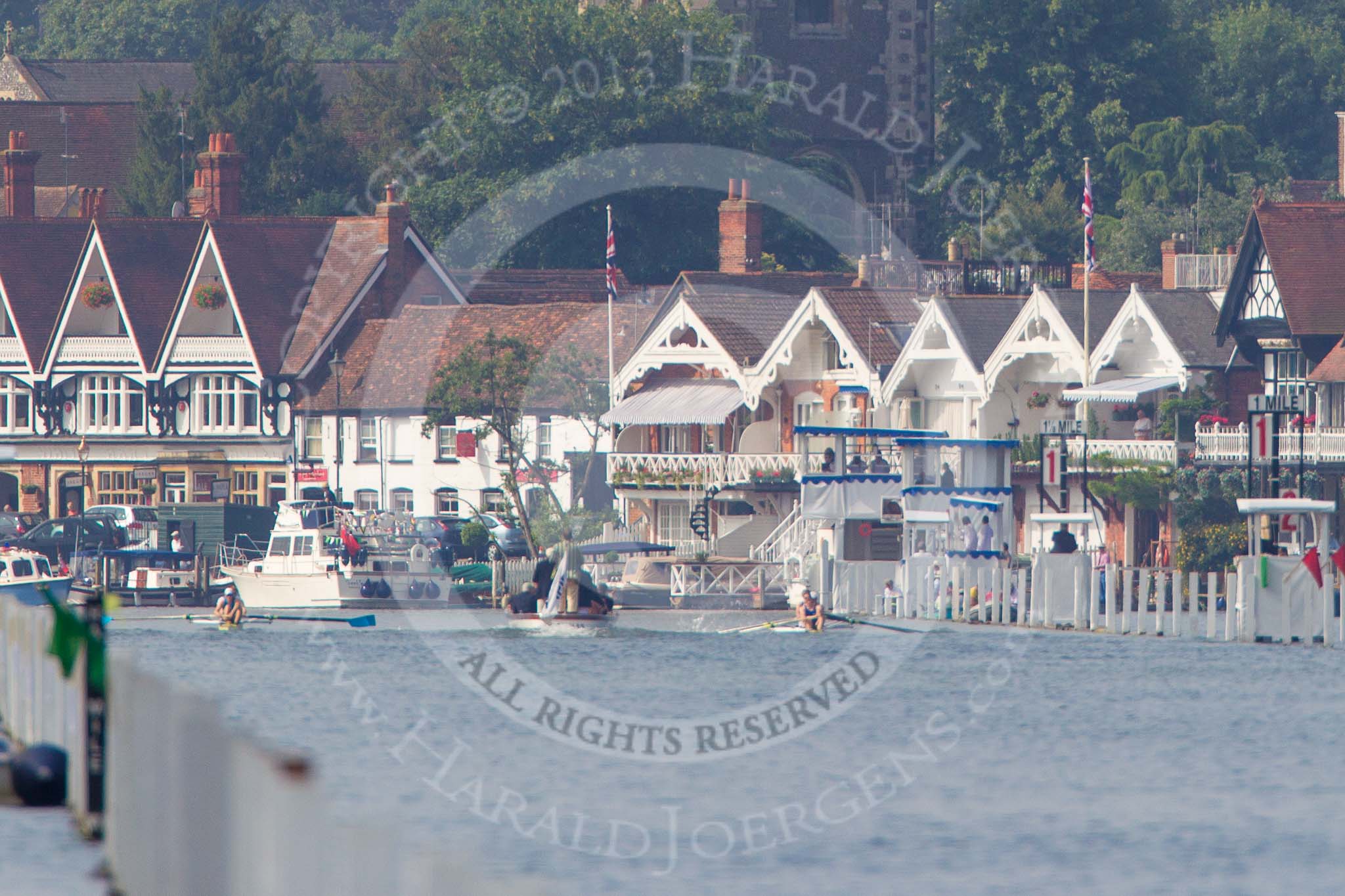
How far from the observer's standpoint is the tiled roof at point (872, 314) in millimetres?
82375

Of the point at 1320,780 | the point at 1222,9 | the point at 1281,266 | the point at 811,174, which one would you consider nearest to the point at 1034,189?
the point at 811,174

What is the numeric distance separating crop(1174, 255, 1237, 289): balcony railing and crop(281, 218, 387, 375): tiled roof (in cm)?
2817

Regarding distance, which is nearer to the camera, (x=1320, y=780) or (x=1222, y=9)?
(x=1320, y=780)

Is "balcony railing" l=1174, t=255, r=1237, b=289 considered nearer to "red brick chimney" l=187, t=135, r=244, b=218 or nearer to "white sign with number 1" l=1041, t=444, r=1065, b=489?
"white sign with number 1" l=1041, t=444, r=1065, b=489

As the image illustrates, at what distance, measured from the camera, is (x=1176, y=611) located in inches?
2309

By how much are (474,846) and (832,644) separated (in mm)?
31134

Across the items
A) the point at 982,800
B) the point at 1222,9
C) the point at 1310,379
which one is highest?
the point at 1222,9

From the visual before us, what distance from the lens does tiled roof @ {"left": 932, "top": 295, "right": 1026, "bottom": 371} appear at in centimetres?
8044

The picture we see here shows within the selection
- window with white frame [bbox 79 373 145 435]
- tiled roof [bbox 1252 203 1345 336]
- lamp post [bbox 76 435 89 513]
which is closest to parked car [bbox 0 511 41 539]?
lamp post [bbox 76 435 89 513]

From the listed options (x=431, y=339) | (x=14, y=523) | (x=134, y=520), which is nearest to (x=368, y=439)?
(x=431, y=339)

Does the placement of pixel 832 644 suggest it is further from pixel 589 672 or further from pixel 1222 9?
pixel 1222 9

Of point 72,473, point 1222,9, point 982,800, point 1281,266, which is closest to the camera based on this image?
point 982,800

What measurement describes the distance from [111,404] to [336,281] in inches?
357

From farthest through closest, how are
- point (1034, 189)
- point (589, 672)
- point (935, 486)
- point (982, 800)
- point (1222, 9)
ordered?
point (1222, 9) < point (1034, 189) < point (935, 486) < point (589, 672) < point (982, 800)
